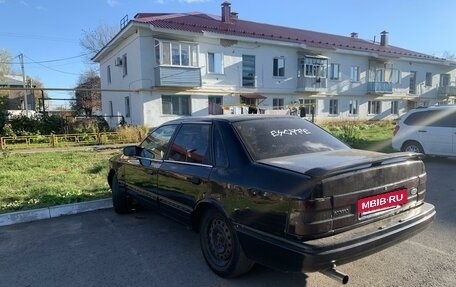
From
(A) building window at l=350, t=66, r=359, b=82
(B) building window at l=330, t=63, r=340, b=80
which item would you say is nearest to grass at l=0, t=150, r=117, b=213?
(B) building window at l=330, t=63, r=340, b=80

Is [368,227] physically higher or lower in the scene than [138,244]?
higher

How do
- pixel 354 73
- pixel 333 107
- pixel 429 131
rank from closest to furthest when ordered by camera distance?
pixel 429 131
pixel 333 107
pixel 354 73

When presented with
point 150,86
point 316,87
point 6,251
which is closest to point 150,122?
point 150,86

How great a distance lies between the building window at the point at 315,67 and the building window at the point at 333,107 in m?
2.82

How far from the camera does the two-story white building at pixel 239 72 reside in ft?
66.6

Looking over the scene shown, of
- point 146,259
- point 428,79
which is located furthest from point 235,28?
point 428,79

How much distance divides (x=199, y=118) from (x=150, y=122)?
1685 cm

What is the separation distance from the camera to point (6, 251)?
417cm

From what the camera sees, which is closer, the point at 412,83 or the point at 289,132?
the point at 289,132

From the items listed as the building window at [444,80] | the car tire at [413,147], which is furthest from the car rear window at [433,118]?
the building window at [444,80]

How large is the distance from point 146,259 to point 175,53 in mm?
18191

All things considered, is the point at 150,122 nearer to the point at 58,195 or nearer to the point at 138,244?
the point at 58,195

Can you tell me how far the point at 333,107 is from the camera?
29.6 meters

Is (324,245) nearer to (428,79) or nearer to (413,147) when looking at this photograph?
(413,147)
